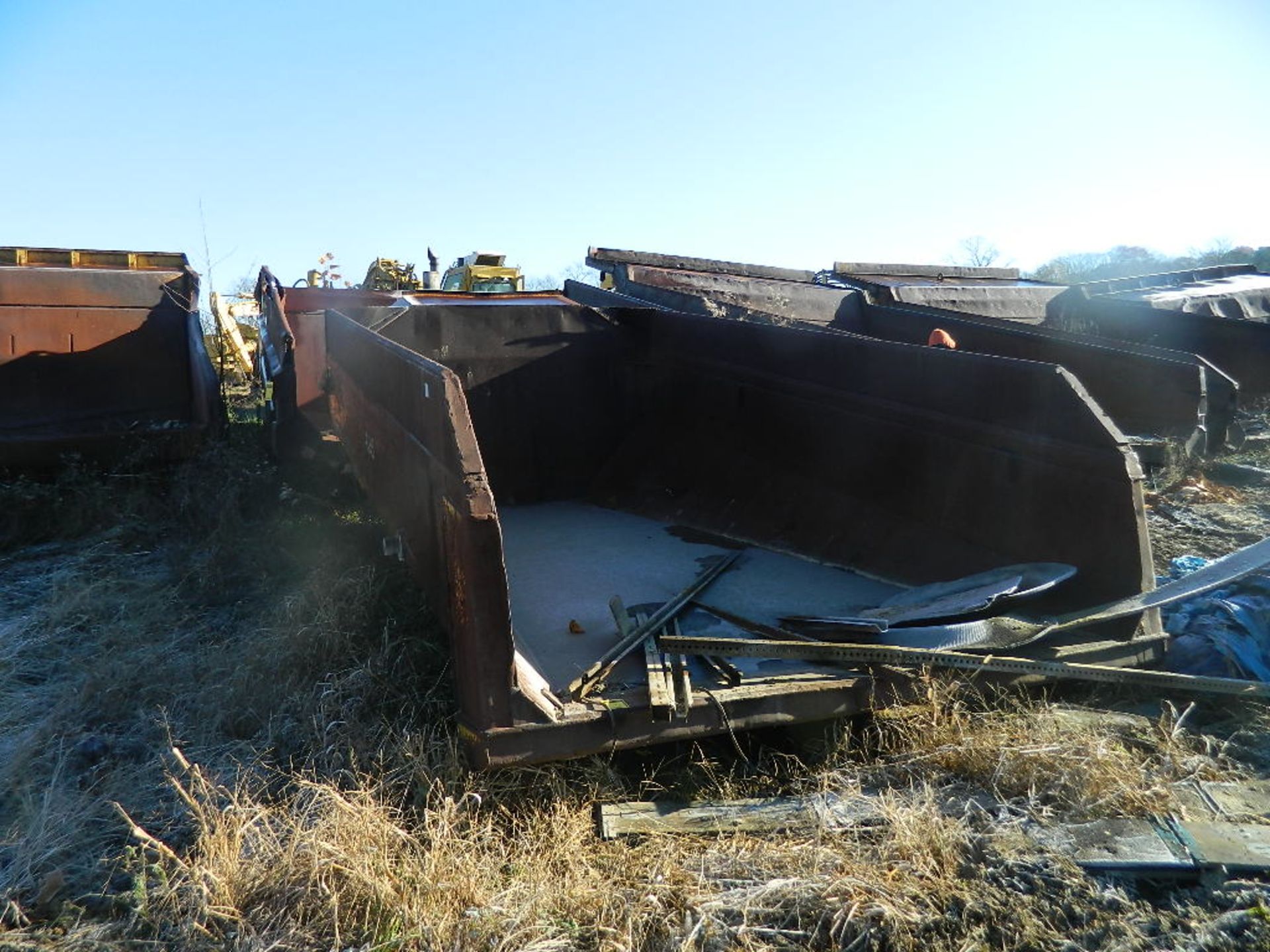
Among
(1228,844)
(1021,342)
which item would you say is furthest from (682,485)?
(1228,844)

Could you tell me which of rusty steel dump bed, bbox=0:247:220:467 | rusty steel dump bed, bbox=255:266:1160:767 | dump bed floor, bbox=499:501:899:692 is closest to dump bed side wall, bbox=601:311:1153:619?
rusty steel dump bed, bbox=255:266:1160:767

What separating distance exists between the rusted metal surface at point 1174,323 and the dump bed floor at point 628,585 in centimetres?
525

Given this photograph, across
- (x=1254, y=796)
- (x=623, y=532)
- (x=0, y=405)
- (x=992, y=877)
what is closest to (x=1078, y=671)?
(x=1254, y=796)

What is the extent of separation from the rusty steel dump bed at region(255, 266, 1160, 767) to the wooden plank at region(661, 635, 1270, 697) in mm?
79

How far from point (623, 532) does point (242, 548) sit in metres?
2.06

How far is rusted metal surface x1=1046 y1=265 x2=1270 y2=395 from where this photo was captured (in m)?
7.38

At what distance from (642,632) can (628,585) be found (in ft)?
2.91

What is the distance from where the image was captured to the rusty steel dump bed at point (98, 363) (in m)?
6.13

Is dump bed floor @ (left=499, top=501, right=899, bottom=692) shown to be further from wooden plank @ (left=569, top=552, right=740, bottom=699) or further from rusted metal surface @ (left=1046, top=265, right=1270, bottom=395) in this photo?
rusted metal surface @ (left=1046, top=265, right=1270, bottom=395)

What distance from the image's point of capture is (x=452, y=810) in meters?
2.41

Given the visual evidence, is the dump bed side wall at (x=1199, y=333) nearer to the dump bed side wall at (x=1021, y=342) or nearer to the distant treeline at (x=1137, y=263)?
the dump bed side wall at (x=1021, y=342)

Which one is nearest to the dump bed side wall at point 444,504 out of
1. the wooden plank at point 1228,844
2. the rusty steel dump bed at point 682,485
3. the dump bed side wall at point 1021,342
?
the rusty steel dump bed at point 682,485

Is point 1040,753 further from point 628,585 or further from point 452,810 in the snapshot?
point 628,585

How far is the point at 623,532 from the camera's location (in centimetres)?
495
